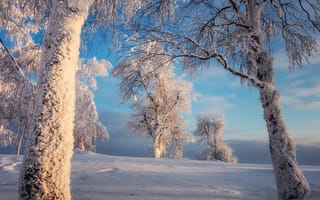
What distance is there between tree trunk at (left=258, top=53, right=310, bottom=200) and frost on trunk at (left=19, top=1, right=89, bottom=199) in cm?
317

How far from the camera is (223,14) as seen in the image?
5.59 m

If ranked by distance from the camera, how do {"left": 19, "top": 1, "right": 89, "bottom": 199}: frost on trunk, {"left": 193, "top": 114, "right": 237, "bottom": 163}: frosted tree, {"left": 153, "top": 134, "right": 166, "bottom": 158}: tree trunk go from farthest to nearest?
{"left": 193, "top": 114, "right": 237, "bottom": 163}: frosted tree, {"left": 153, "top": 134, "right": 166, "bottom": 158}: tree trunk, {"left": 19, "top": 1, "right": 89, "bottom": 199}: frost on trunk

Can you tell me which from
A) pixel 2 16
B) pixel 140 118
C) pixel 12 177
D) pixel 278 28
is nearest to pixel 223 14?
pixel 278 28

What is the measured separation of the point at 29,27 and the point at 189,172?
8.10 meters

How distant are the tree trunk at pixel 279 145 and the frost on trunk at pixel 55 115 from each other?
3.17m

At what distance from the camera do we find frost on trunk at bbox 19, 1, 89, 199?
2.22 m

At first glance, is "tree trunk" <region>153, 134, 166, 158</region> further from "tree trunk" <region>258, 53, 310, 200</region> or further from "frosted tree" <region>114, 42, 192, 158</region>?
"tree trunk" <region>258, 53, 310, 200</region>

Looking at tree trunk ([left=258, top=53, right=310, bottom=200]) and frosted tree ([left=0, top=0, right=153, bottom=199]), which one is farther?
tree trunk ([left=258, top=53, right=310, bottom=200])

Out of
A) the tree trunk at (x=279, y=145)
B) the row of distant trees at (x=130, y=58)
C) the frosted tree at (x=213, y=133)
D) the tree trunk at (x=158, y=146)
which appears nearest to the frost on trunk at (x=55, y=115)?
the row of distant trees at (x=130, y=58)

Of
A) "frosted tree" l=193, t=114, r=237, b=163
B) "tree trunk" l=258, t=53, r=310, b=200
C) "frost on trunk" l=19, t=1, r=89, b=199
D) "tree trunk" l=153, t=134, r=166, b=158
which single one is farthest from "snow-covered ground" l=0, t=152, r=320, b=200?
"frosted tree" l=193, t=114, r=237, b=163

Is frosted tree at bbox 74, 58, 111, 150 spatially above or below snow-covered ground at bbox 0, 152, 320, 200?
above

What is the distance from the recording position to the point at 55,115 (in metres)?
2.44

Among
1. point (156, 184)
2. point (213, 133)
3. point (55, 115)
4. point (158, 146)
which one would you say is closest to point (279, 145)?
point (156, 184)

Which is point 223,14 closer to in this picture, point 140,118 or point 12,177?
point 12,177
